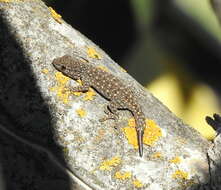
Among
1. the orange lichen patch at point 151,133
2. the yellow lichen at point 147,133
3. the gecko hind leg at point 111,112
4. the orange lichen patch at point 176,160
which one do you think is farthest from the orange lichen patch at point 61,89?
the orange lichen patch at point 176,160

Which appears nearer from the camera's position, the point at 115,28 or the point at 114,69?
the point at 114,69

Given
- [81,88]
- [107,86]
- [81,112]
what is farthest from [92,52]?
[81,112]

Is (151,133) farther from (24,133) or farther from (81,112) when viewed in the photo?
(24,133)

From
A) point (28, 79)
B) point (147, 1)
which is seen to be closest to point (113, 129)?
point (28, 79)

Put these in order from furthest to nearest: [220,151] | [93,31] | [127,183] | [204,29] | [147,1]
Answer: [93,31] → [147,1] → [204,29] → [220,151] → [127,183]

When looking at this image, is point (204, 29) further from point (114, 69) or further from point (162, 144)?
point (162, 144)
